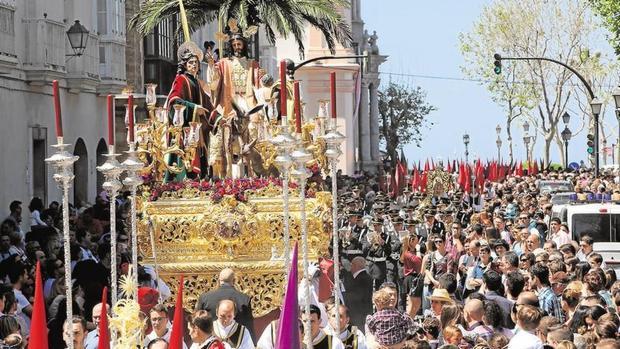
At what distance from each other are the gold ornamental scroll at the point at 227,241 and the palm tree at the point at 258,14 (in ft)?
25.8

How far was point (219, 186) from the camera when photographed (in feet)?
53.9

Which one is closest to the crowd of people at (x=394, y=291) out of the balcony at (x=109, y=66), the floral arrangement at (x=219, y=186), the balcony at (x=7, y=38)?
the floral arrangement at (x=219, y=186)

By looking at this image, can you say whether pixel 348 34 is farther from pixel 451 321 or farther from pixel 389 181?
pixel 451 321

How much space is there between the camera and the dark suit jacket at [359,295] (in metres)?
18.6

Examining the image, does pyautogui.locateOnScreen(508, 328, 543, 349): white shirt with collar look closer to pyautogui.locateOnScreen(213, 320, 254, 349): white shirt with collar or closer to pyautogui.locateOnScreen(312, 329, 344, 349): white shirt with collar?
pyautogui.locateOnScreen(312, 329, 344, 349): white shirt with collar

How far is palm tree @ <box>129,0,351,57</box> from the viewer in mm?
24547

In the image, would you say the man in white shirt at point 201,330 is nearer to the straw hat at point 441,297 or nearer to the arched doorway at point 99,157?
the straw hat at point 441,297

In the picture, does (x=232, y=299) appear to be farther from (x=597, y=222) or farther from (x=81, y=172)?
(x=81, y=172)

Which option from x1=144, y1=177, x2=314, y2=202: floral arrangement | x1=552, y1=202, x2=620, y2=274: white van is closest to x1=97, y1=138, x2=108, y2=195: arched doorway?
x1=552, y1=202, x2=620, y2=274: white van

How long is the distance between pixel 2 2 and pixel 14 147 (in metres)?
3.08

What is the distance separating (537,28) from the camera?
6556 centimetres

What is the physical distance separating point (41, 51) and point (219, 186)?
13.9 m

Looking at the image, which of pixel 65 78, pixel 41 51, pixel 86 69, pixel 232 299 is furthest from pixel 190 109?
pixel 86 69

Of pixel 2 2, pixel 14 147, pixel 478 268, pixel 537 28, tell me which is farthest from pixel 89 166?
pixel 537 28
